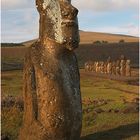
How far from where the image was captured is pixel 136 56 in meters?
90.0

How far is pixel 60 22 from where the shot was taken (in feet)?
34.9

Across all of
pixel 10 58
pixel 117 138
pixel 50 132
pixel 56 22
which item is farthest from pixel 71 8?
pixel 10 58

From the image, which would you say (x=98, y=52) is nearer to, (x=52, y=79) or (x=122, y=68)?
(x=122, y=68)

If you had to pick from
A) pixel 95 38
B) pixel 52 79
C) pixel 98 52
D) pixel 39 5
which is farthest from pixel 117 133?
pixel 95 38

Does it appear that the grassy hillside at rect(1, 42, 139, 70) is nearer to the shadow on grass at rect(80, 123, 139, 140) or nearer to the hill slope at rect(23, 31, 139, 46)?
the hill slope at rect(23, 31, 139, 46)

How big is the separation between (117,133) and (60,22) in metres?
5.60

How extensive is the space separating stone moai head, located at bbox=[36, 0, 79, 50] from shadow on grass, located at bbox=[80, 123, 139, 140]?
4.70 metres

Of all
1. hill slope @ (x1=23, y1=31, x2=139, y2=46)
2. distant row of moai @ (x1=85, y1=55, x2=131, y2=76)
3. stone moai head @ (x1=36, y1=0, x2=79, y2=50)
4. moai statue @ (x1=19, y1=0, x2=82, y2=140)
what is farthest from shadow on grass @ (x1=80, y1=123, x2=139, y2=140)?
hill slope @ (x1=23, y1=31, x2=139, y2=46)

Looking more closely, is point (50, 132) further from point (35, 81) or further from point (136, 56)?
point (136, 56)

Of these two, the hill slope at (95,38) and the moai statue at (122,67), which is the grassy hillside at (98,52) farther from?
the hill slope at (95,38)

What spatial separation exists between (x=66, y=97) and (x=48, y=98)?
0.37 meters

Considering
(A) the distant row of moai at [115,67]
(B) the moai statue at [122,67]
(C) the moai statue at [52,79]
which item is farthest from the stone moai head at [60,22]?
(B) the moai statue at [122,67]

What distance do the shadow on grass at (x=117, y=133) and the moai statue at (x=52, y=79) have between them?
3.97 m

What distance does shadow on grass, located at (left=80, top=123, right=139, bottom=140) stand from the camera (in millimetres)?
14678
